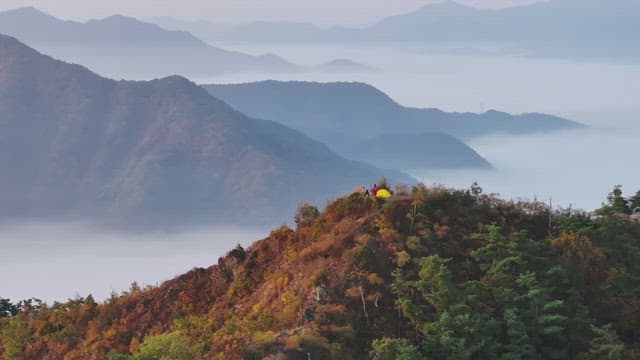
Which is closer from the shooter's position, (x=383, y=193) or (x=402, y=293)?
(x=402, y=293)

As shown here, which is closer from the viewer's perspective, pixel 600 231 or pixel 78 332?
pixel 600 231

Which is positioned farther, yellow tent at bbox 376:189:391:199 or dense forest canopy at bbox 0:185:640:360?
yellow tent at bbox 376:189:391:199

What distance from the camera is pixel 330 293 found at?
29.5 meters

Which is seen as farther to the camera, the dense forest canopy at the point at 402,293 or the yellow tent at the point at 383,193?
the yellow tent at the point at 383,193

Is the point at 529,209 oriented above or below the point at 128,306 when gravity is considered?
above

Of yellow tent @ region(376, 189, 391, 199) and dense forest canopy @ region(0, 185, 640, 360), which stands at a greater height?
yellow tent @ region(376, 189, 391, 199)

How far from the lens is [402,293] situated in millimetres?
29469

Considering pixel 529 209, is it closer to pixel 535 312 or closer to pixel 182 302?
pixel 535 312

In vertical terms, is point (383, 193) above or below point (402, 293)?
above

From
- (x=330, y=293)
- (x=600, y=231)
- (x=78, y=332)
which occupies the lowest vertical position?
(x=78, y=332)

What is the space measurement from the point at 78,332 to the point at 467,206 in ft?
48.9

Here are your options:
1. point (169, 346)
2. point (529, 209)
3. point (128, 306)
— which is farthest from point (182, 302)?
point (529, 209)

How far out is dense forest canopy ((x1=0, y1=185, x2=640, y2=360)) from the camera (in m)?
27.7

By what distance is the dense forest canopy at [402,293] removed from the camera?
27.7m
